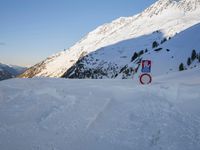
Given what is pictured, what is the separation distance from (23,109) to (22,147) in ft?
9.17

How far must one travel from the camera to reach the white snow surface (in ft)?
26.9

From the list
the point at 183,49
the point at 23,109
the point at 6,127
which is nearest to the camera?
the point at 6,127

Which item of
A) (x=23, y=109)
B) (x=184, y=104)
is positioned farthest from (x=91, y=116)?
(x=184, y=104)

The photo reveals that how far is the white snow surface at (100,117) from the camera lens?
26.9ft

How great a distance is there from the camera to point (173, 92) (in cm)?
1206

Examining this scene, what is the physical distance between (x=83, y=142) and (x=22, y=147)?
1623 mm

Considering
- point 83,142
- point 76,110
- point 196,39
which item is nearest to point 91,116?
point 76,110

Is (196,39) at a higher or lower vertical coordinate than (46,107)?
higher

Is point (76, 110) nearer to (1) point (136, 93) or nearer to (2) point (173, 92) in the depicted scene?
(1) point (136, 93)

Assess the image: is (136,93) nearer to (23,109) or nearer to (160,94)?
(160,94)

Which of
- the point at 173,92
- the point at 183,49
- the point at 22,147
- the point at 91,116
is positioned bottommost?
the point at 22,147

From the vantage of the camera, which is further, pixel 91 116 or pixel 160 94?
pixel 160 94

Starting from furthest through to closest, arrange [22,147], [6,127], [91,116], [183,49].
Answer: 1. [183,49]
2. [91,116]
3. [6,127]
4. [22,147]

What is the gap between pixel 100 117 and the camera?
9758mm
